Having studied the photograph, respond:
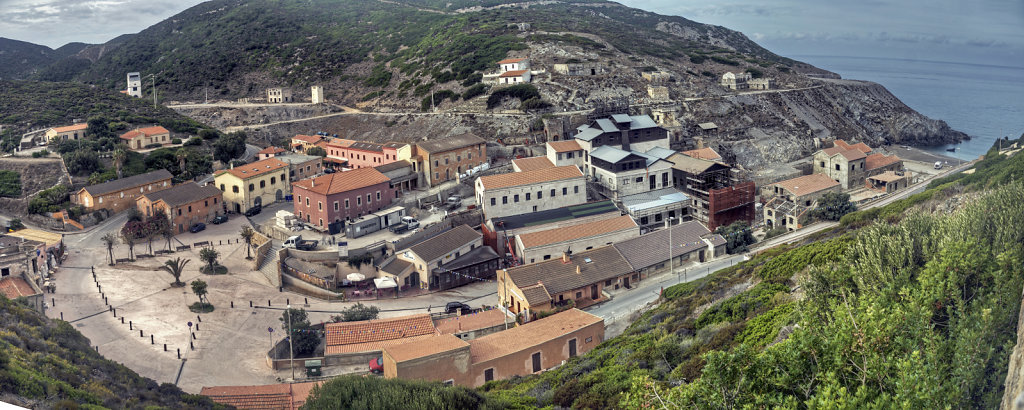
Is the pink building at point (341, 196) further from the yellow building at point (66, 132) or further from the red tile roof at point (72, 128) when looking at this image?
the red tile roof at point (72, 128)

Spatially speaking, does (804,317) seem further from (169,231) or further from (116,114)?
(116,114)

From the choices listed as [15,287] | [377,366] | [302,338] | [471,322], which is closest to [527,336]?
[471,322]

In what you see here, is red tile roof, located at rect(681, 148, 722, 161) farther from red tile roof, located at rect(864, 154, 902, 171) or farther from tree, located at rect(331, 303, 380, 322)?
tree, located at rect(331, 303, 380, 322)

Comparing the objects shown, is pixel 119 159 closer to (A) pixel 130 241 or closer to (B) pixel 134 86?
(A) pixel 130 241

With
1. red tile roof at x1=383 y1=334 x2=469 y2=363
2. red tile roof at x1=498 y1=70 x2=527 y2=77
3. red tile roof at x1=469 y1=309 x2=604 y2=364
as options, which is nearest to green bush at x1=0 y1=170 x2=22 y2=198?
red tile roof at x1=383 y1=334 x2=469 y2=363

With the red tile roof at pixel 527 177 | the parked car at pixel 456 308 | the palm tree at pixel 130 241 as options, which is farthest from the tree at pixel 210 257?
the red tile roof at pixel 527 177
